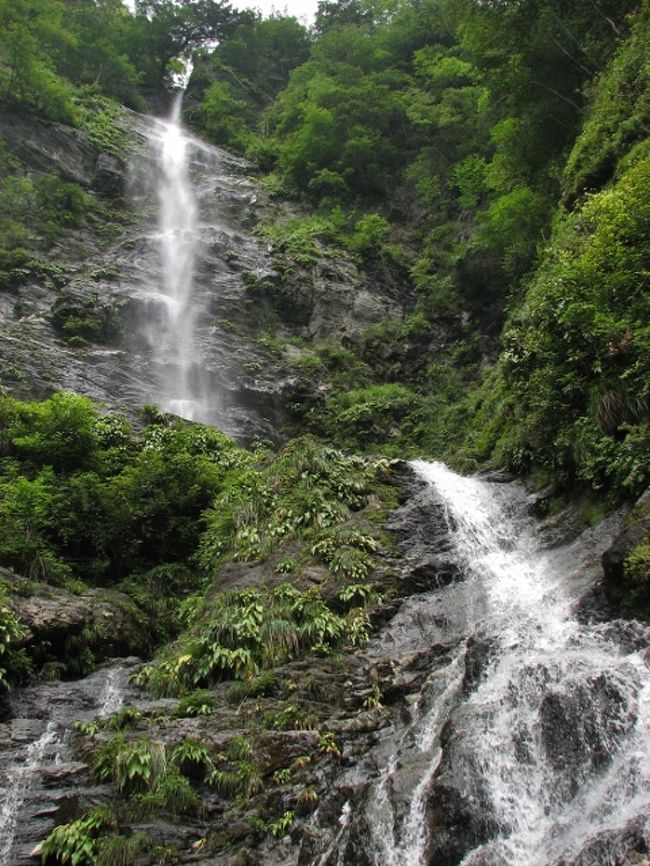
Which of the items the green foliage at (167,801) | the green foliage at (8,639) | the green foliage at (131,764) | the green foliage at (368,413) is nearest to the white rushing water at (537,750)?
the green foliage at (167,801)

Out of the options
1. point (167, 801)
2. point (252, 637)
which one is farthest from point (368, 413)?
point (167, 801)

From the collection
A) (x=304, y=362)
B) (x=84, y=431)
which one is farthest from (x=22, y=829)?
(x=304, y=362)

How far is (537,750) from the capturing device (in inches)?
226

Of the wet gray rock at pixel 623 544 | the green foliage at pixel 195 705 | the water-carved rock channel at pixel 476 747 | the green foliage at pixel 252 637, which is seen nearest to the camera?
the water-carved rock channel at pixel 476 747

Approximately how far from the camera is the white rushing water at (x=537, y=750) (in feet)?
16.3

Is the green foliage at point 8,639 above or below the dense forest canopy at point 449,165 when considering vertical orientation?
below

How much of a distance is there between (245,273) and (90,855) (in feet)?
72.2

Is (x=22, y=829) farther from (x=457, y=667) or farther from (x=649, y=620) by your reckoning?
(x=649, y=620)

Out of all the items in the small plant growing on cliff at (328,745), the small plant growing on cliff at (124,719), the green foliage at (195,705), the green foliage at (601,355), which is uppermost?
the green foliage at (601,355)

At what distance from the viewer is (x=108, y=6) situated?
39562 mm

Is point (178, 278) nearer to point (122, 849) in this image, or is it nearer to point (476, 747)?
point (122, 849)

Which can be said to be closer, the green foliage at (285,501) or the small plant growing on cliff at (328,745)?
the small plant growing on cliff at (328,745)

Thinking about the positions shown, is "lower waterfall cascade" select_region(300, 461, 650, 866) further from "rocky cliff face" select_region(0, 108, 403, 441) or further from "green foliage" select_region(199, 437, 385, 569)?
"rocky cliff face" select_region(0, 108, 403, 441)

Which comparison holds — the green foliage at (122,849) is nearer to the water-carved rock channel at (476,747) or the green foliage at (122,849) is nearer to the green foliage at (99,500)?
the water-carved rock channel at (476,747)
